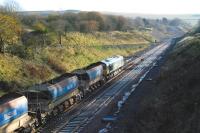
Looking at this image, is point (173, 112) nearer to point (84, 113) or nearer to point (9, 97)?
point (84, 113)

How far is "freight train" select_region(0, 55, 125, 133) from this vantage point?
25516mm

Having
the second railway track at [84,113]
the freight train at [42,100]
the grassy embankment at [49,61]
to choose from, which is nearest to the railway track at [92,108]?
the second railway track at [84,113]

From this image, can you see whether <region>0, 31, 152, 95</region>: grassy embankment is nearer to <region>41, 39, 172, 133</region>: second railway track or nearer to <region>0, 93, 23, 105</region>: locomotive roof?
<region>41, 39, 172, 133</region>: second railway track

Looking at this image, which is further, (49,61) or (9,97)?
(49,61)

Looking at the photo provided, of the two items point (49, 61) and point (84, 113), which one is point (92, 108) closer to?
point (84, 113)

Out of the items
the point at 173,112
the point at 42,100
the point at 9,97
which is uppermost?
the point at 9,97

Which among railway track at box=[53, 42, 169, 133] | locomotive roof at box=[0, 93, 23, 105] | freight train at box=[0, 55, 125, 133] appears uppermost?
locomotive roof at box=[0, 93, 23, 105]

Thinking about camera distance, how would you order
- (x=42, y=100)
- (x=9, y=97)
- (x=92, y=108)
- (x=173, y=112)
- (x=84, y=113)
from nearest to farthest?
(x=173, y=112) < (x=9, y=97) < (x=42, y=100) < (x=84, y=113) < (x=92, y=108)

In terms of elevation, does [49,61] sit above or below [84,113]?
above

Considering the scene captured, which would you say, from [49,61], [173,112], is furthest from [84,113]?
[49,61]

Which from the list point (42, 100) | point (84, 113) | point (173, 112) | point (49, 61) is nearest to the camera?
point (173, 112)

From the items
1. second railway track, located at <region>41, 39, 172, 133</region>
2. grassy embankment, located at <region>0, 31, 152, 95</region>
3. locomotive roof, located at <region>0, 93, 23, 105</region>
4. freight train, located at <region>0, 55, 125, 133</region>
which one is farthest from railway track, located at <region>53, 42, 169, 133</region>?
grassy embankment, located at <region>0, 31, 152, 95</region>

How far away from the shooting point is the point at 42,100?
102ft

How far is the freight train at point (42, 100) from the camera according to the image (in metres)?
25.5
